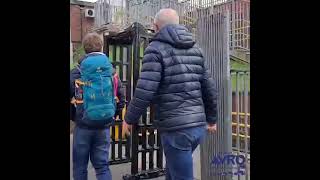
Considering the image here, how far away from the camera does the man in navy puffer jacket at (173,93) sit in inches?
100

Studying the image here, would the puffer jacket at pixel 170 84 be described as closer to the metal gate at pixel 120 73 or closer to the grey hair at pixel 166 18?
the grey hair at pixel 166 18

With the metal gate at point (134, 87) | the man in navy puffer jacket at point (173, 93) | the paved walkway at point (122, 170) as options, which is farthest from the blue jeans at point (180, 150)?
the metal gate at point (134, 87)

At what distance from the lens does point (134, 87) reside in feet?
12.7

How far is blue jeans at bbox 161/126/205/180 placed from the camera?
2.60m

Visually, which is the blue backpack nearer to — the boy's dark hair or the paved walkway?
the boy's dark hair

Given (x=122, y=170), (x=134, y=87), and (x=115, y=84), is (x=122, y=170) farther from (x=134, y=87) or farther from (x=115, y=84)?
(x=115, y=84)

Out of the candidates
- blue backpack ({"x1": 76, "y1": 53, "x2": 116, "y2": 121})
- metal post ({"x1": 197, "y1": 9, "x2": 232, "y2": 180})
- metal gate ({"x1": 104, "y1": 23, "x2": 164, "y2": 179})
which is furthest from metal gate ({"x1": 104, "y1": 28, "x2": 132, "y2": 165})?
blue backpack ({"x1": 76, "y1": 53, "x2": 116, "y2": 121})

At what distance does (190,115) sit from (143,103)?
34 cm

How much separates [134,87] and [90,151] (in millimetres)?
1081

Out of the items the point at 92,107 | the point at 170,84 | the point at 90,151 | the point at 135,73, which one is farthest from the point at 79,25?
the point at 170,84

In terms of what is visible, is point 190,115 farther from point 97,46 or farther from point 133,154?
point 133,154

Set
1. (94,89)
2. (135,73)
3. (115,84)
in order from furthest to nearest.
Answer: (135,73) < (115,84) < (94,89)

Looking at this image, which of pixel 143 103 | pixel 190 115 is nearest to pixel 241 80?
pixel 190 115

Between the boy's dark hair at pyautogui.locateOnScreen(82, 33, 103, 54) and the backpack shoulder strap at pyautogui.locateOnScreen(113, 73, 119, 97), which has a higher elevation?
the boy's dark hair at pyautogui.locateOnScreen(82, 33, 103, 54)
